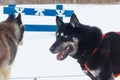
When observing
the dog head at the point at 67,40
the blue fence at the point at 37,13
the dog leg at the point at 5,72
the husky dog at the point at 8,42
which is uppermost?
the dog head at the point at 67,40

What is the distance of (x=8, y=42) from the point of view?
18.5 ft

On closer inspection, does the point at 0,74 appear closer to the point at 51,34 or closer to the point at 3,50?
the point at 3,50

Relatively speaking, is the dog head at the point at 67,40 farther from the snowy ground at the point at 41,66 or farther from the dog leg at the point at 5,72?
the snowy ground at the point at 41,66

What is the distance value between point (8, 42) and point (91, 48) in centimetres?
145

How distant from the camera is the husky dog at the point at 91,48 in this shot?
15.0 feet

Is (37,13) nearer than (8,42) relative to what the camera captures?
No

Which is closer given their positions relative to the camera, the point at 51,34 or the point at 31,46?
the point at 31,46

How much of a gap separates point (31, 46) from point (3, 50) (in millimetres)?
3347

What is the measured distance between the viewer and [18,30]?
20.3ft

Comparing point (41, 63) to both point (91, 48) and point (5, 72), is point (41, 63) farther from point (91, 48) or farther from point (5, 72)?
point (91, 48)

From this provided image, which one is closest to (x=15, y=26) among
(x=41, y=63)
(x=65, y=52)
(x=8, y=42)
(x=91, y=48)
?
(x=8, y=42)

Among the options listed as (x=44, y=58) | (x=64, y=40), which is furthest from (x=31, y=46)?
(x=64, y=40)

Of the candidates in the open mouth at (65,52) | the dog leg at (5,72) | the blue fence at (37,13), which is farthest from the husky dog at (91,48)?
the blue fence at (37,13)

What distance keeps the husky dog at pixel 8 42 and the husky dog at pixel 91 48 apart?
1.07 metres
